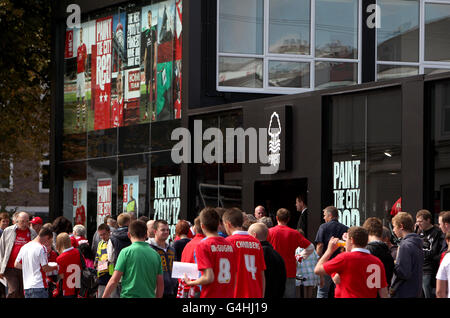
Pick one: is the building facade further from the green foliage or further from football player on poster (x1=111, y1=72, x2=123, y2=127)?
the green foliage

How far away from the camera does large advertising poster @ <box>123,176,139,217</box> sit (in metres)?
22.4

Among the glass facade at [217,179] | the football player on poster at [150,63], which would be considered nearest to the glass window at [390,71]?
the glass facade at [217,179]

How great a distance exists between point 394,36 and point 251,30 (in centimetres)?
341

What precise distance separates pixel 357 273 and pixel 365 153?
27.8 feet

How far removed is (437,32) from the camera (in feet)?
70.4

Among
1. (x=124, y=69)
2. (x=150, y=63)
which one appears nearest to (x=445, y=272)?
(x=150, y=63)

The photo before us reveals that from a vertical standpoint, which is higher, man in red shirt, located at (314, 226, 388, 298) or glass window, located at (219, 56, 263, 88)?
glass window, located at (219, 56, 263, 88)

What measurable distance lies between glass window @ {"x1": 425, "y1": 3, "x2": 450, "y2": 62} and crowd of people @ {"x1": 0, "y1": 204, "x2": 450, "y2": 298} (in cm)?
858

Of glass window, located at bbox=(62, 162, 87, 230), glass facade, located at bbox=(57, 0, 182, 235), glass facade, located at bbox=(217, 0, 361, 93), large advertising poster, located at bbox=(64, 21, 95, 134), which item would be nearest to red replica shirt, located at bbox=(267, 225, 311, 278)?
glass facade, located at bbox=(217, 0, 361, 93)

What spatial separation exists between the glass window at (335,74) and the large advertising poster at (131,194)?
16.6 ft

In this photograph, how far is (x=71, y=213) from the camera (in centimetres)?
2556

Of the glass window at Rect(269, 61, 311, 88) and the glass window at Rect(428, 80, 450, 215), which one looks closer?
the glass window at Rect(428, 80, 450, 215)
